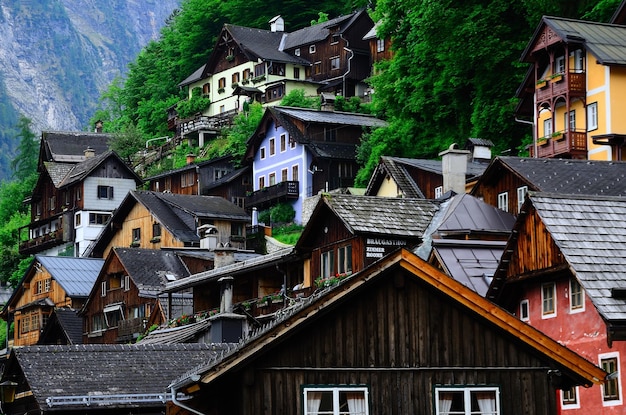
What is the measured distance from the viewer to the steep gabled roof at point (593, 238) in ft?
104

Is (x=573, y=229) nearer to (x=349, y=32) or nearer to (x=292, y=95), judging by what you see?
(x=292, y=95)

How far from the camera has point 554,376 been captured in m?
27.5

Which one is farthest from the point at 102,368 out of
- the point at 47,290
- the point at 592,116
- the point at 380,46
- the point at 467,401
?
the point at 380,46

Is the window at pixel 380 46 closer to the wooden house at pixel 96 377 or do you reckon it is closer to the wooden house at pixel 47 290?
the wooden house at pixel 47 290

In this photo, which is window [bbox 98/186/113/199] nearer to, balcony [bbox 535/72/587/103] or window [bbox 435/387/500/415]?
balcony [bbox 535/72/587/103]

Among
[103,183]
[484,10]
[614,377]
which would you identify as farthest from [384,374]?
[103,183]

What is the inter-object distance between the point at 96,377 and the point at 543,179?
18.9m

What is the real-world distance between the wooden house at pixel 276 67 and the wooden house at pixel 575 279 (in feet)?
247

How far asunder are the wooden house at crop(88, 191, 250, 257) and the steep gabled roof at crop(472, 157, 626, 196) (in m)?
36.6

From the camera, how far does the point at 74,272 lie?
82125mm

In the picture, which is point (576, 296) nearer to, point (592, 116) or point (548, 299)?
point (548, 299)

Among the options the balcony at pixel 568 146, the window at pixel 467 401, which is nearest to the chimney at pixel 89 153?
the balcony at pixel 568 146

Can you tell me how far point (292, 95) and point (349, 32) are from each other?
31.3ft

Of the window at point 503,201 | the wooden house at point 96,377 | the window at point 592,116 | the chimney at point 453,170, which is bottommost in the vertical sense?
the wooden house at point 96,377
